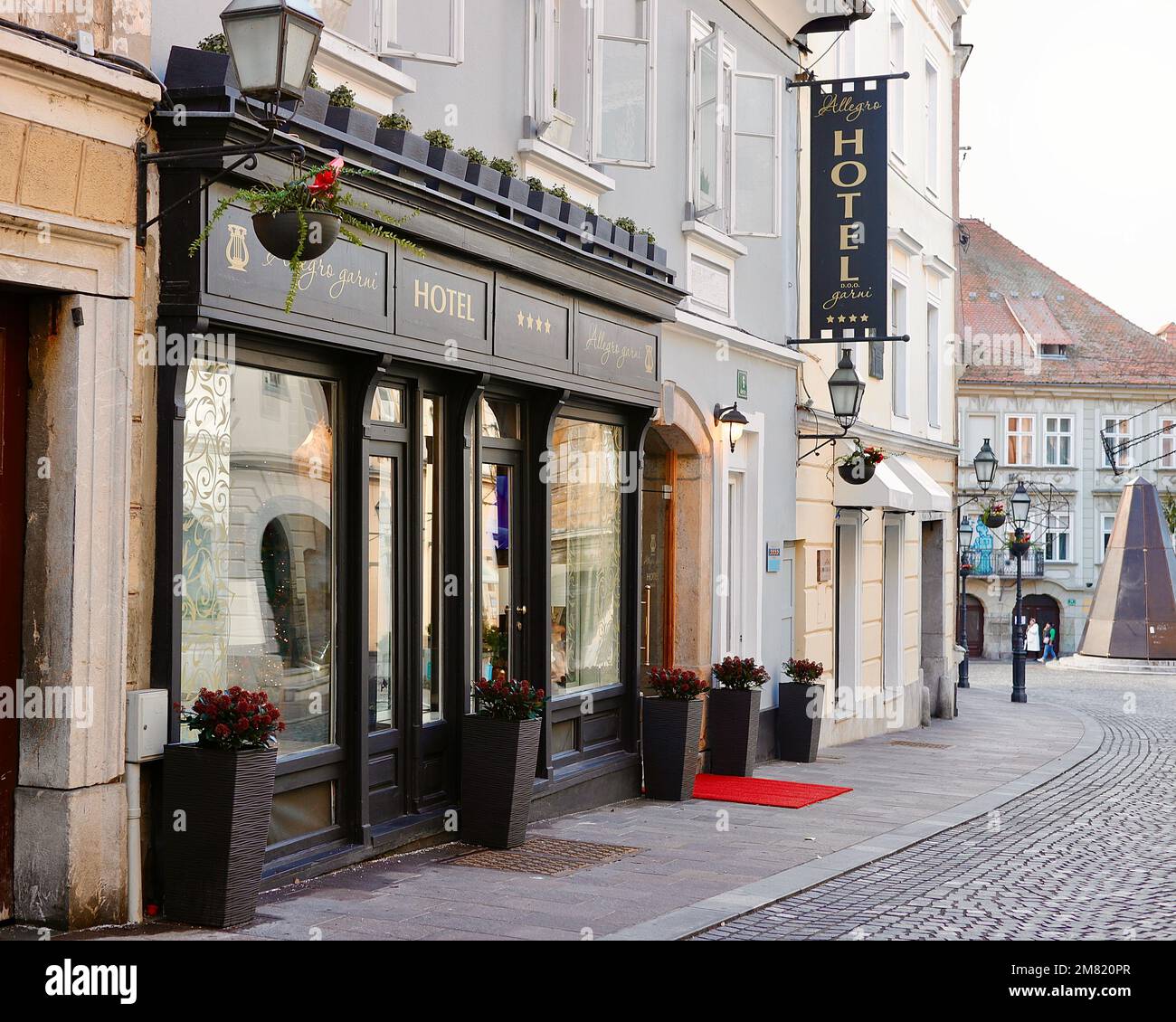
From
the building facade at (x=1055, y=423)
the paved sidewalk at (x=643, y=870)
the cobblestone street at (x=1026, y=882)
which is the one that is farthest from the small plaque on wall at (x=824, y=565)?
the building facade at (x=1055, y=423)

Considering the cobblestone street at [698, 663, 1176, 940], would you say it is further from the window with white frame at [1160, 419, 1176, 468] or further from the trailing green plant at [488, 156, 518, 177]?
the window with white frame at [1160, 419, 1176, 468]

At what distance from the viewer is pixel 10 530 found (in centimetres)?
624

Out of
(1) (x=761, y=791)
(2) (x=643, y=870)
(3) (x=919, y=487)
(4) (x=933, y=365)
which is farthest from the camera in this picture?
(4) (x=933, y=365)

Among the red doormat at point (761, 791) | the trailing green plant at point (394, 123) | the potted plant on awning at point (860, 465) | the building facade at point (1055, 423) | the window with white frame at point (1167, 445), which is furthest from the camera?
the window with white frame at point (1167, 445)

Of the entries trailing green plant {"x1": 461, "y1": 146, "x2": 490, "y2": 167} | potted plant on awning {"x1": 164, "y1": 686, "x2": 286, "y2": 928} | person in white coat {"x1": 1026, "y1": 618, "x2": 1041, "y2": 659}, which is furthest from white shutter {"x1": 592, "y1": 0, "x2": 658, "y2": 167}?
person in white coat {"x1": 1026, "y1": 618, "x2": 1041, "y2": 659}

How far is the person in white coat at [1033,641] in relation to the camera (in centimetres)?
5272

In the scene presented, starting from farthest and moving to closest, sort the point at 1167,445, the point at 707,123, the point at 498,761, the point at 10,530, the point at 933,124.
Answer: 1. the point at 1167,445
2. the point at 933,124
3. the point at 707,123
4. the point at 498,761
5. the point at 10,530

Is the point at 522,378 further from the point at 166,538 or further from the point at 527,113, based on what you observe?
the point at 166,538

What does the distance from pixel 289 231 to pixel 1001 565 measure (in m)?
51.0

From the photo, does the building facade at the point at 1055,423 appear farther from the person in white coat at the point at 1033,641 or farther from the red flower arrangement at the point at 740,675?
the red flower arrangement at the point at 740,675

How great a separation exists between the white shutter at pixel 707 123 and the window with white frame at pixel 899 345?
7.33 meters

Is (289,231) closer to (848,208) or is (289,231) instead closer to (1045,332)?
(848,208)

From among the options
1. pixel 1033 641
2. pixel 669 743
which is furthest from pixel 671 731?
pixel 1033 641
